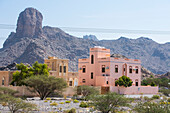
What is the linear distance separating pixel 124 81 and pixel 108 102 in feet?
80.7

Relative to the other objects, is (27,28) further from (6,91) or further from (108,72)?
(6,91)

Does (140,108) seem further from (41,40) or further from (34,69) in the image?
(41,40)

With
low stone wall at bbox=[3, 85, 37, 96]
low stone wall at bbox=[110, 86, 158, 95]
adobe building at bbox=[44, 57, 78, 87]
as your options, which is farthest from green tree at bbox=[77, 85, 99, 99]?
low stone wall at bbox=[3, 85, 37, 96]

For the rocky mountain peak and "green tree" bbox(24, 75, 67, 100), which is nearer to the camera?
"green tree" bbox(24, 75, 67, 100)

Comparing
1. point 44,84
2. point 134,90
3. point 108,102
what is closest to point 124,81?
point 134,90

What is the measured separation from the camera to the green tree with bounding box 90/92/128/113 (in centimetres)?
2581

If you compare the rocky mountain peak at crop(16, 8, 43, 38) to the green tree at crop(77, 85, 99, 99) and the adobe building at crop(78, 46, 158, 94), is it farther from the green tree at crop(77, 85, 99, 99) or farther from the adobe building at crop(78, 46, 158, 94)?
the green tree at crop(77, 85, 99, 99)

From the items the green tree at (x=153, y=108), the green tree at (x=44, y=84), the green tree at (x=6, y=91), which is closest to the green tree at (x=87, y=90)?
the green tree at (x=44, y=84)

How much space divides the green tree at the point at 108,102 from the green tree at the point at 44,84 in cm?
1520

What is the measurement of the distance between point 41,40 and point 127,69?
131 metres

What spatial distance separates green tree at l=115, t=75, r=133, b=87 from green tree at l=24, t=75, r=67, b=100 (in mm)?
11868

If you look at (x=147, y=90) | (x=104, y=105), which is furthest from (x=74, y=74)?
(x=104, y=105)

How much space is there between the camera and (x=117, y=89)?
5000 cm

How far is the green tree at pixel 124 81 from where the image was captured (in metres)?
49.6
